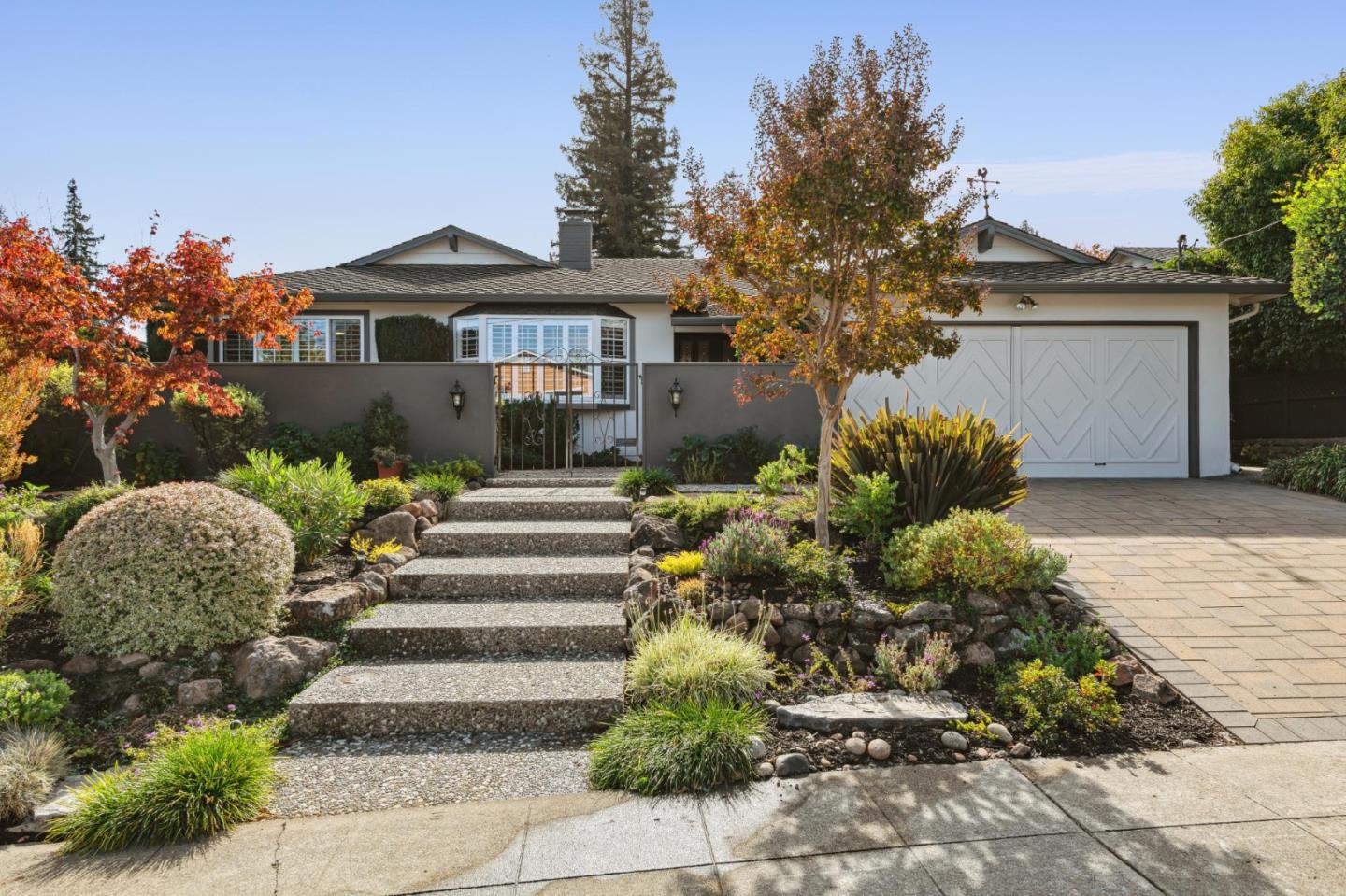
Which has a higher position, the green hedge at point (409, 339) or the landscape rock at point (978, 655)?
the green hedge at point (409, 339)

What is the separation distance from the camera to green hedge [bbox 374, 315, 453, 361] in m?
13.5

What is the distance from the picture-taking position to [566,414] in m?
12.4

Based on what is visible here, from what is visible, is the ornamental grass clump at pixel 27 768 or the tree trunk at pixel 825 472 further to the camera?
the tree trunk at pixel 825 472

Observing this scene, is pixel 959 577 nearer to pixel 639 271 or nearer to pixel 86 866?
pixel 86 866

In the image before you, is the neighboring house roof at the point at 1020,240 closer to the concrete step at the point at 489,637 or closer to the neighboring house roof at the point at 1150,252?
the neighboring house roof at the point at 1150,252

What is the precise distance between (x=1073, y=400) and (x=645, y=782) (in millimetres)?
10712

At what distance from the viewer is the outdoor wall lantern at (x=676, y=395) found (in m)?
9.77

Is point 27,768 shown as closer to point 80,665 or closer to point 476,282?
point 80,665

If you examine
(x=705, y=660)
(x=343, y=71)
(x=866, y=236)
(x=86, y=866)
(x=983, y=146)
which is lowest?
(x=86, y=866)

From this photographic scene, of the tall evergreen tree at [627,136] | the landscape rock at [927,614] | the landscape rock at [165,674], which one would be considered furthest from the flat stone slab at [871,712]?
the tall evergreen tree at [627,136]

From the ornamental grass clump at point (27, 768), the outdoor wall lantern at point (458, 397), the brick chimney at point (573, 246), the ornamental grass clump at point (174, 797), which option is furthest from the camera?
the brick chimney at point (573, 246)

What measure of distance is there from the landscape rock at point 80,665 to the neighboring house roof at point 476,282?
9253 mm

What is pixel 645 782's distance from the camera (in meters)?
3.67

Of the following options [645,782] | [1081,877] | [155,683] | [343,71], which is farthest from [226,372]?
[1081,877]
